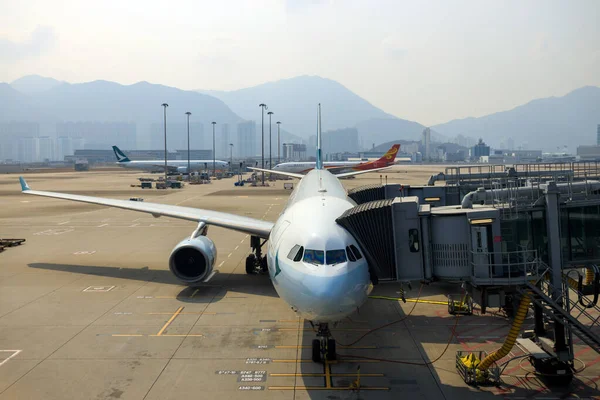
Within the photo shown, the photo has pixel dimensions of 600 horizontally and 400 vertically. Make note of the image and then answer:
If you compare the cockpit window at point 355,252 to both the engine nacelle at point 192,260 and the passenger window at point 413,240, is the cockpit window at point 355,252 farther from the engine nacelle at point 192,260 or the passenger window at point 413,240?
the engine nacelle at point 192,260

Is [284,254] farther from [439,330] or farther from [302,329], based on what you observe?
[439,330]

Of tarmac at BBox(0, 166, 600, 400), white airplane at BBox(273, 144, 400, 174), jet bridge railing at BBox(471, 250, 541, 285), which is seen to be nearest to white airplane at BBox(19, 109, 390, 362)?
tarmac at BBox(0, 166, 600, 400)

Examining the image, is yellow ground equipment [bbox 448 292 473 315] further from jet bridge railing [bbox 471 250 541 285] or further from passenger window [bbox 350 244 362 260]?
passenger window [bbox 350 244 362 260]

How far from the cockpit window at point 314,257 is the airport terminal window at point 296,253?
210 mm

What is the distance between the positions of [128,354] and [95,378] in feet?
5.70

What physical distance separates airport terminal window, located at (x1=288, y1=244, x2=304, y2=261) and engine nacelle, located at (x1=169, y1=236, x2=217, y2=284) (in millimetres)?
9737

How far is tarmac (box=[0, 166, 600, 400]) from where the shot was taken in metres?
12.9

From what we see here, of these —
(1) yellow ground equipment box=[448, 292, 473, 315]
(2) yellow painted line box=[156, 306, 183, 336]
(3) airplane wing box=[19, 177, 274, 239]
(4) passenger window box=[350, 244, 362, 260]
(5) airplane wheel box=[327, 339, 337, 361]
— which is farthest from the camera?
(3) airplane wing box=[19, 177, 274, 239]

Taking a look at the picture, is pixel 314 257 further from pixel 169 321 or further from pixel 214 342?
pixel 169 321

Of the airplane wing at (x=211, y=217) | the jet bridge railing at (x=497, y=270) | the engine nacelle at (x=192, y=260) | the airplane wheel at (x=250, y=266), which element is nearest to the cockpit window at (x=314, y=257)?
the jet bridge railing at (x=497, y=270)

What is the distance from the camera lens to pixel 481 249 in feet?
42.8

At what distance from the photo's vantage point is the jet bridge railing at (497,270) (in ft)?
41.5

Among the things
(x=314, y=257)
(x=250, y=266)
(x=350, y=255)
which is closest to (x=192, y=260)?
(x=250, y=266)

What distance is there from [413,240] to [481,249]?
5.87ft
